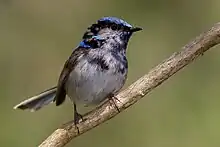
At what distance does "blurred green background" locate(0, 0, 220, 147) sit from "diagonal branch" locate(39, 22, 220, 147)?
1.91 metres

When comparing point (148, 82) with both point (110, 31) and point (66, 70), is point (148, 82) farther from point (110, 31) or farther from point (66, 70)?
point (66, 70)

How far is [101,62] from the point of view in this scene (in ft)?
12.2

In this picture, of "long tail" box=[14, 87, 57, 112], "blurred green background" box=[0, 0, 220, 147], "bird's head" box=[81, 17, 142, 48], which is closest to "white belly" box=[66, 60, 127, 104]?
"bird's head" box=[81, 17, 142, 48]

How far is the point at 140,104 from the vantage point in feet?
19.2

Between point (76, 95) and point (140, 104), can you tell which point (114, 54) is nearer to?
point (76, 95)

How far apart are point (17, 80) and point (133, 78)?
1.05 meters

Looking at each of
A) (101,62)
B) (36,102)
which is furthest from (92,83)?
(36,102)

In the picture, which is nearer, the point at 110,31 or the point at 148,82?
the point at 148,82

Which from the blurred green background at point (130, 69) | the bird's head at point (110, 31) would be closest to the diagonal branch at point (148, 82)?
the bird's head at point (110, 31)

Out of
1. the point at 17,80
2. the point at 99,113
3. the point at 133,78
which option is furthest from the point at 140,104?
the point at 99,113

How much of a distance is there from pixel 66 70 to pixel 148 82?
671 mm

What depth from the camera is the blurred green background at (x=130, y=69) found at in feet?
18.2

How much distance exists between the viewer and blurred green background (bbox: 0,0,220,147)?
5543 millimetres

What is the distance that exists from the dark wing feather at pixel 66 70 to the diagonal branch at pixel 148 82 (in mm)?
429
